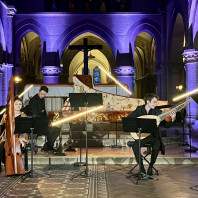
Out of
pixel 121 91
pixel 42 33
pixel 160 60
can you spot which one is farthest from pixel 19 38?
pixel 121 91

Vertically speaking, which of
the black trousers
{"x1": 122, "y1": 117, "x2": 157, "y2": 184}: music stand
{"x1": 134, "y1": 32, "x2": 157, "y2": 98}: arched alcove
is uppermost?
{"x1": 134, "y1": 32, "x2": 157, "y2": 98}: arched alcove

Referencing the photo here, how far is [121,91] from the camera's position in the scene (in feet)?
34.1

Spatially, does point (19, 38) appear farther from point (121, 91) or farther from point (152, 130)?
point (152, 130)

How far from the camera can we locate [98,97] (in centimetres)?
645

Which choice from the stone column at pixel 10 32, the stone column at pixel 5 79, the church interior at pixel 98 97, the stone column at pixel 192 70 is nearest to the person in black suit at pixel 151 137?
the church interior at pixel 98 97

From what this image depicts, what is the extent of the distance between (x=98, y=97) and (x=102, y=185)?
1.66m

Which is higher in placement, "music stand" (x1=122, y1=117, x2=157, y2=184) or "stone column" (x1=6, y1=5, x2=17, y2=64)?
"stone column" (x1=6, y1=5, x2=17, y2=64)

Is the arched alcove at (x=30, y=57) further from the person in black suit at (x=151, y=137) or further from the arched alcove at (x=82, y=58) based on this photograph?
the person in black suit at (x=151, y=137)

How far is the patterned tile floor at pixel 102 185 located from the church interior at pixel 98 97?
16 mm

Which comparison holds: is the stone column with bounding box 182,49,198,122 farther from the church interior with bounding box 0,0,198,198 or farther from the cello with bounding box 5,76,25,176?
the cello with bounding box 5,76,25,176

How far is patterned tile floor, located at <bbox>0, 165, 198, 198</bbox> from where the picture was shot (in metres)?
5.14

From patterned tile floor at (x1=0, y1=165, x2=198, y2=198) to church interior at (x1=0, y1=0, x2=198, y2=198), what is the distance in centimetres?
2

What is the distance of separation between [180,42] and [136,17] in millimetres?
3156

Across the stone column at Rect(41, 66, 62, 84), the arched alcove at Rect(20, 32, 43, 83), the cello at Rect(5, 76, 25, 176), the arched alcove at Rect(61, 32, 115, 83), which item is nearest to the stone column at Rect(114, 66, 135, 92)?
the stone column at Rect(41, 66, 62, 84)
